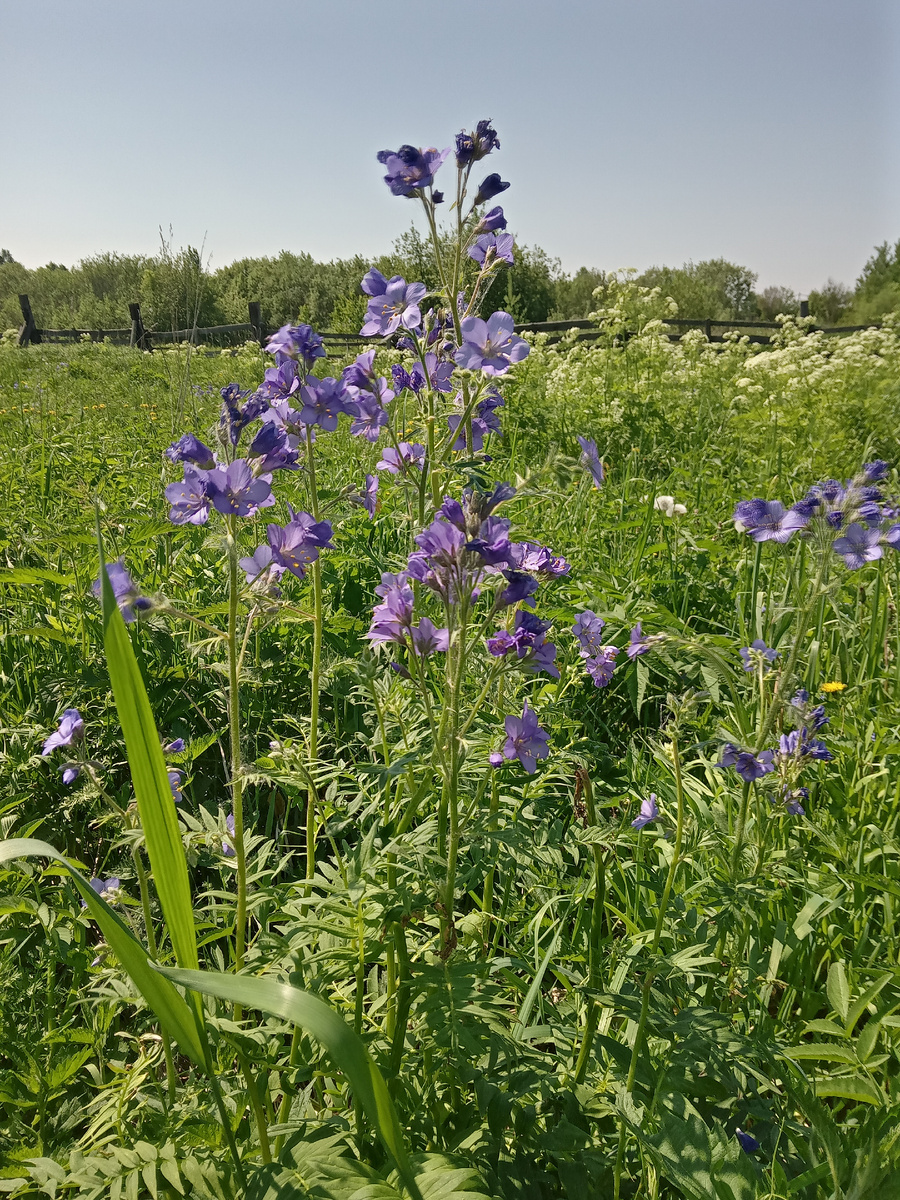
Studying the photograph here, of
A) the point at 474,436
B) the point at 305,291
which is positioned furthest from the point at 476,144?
the point at 305,291

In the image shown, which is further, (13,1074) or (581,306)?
(581,306)

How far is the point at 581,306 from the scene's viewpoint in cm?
3684

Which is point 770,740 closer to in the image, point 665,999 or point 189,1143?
point 665,999

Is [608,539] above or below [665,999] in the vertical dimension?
above

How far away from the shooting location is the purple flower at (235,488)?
117 centimetres

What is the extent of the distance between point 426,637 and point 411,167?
0.90 m

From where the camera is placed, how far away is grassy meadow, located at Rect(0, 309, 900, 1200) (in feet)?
3.44

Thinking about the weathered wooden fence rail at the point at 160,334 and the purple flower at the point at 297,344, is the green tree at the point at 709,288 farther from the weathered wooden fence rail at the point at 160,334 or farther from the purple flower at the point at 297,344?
the purple flower at the point at 297,344

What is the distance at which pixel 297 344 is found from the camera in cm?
141

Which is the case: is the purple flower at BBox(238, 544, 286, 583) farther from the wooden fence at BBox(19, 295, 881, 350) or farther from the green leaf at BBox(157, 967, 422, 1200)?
the wooden fence at BBox(19, 295, 881, 350)

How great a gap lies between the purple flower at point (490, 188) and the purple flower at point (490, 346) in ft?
1.07

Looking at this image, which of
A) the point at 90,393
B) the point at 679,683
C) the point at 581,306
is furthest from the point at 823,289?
the point at 679,683

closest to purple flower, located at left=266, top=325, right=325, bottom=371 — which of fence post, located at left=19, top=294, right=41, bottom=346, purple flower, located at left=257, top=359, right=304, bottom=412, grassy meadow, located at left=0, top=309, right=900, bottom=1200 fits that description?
purple flower, located at left=257, top=359, right=304, bottom=412

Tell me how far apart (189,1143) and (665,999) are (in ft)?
2.44
